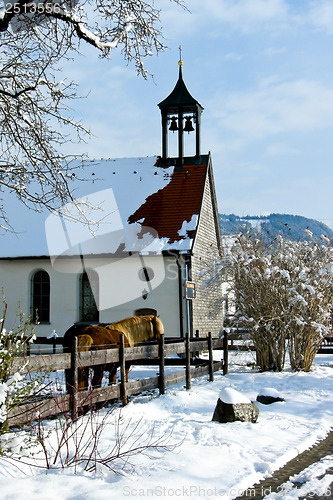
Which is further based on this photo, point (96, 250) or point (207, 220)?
point (207, 220)

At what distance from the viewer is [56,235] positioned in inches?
934

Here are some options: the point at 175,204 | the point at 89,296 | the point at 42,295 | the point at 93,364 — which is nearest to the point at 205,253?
the point at 175,204

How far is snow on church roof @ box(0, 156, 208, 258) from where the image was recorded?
22.7 meters

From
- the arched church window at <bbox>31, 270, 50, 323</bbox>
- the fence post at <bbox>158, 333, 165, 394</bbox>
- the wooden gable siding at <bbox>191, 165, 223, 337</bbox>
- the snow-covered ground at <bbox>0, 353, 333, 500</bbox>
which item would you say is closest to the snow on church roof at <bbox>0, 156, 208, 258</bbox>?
the wooden gable siding at <bbox>191, 165, 223, 337</bbox>

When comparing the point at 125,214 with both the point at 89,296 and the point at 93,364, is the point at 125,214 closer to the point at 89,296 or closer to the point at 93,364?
the point at 89,296

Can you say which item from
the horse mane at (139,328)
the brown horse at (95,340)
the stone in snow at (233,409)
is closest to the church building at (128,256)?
the horse mane at (139,328)

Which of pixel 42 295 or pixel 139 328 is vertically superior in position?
pixel 42 295

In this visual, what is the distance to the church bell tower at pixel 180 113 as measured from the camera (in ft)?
84.4

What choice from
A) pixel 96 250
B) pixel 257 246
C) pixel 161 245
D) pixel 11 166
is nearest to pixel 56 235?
pixel 96 250

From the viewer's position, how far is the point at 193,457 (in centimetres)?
612

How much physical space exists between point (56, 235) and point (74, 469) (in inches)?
Result: 744

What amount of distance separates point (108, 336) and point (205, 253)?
1401cm

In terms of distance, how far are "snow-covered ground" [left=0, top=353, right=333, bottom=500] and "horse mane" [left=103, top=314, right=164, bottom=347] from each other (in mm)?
1253

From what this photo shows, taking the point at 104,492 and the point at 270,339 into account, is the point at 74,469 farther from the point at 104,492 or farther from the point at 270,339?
the point at 270,339
